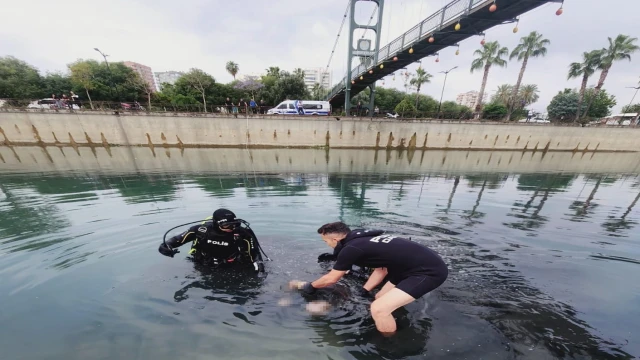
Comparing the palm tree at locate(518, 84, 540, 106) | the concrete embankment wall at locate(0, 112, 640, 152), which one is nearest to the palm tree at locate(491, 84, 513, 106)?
the palm tree at locate(518, 84, 540, 106)

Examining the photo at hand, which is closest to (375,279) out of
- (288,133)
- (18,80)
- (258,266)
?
(258,266)

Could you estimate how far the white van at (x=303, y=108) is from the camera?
2734cm

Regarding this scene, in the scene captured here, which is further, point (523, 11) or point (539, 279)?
point (523, 11)

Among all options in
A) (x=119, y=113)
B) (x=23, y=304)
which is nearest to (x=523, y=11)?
(x=23, y=304)

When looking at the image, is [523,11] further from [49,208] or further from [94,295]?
[49,208]

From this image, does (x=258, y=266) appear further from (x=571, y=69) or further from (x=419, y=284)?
(x=571, y=69)

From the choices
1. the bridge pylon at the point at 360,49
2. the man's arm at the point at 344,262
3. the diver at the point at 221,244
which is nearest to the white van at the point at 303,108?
the bridge pylon at the point at 360,49

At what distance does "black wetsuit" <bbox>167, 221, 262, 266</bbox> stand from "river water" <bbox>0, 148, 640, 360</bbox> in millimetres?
289

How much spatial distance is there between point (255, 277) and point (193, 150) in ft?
72.6

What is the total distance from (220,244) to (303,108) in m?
25.7

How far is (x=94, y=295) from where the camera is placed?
3.77 m

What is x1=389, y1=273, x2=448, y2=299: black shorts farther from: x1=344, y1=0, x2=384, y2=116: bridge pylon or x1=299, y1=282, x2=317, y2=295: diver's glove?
x1=344, y1=0, x2=384, y2=116: bridge pylon

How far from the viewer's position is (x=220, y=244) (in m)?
3.93

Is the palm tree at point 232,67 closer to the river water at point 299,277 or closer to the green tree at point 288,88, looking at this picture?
the green tree at point 288,88
